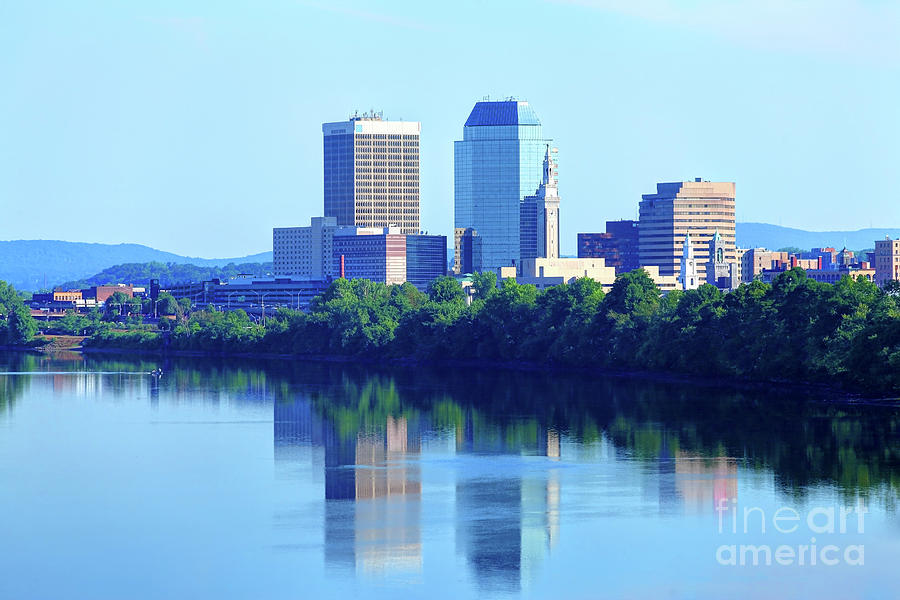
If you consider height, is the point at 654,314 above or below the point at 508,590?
above

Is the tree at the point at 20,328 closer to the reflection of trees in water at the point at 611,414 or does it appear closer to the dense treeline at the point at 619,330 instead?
the dense treeline at the point at 619,330

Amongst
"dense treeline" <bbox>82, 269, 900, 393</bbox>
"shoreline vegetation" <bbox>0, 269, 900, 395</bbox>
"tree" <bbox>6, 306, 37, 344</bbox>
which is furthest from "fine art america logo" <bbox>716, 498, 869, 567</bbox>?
"tree" <bbox>6, 306, 37, 344</bbox>

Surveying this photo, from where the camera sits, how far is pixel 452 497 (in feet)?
188

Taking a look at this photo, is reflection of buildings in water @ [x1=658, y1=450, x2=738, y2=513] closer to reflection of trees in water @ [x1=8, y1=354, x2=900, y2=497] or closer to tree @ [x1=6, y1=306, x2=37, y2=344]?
reflection of trees in water @ [x1=8, y1=354, x2=900, y2=497]

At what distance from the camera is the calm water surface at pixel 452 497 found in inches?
1772

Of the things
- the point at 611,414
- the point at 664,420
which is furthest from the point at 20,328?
the point at 664,420

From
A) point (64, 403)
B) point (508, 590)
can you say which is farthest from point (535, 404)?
point (508, 590)

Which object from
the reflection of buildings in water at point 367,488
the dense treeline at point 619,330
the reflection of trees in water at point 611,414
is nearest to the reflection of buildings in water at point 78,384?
the reflection of trees in water at point 611,414

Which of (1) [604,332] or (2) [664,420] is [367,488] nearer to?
(2) [664,420]

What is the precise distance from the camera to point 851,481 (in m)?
58.8

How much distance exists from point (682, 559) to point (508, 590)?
6424 mm

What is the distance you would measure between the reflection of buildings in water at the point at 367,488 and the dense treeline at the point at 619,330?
2487cm

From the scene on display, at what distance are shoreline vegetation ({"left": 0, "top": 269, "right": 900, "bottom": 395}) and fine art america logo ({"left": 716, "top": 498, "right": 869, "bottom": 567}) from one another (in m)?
28.3

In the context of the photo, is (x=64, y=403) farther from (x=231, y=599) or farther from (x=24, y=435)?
(x=231, y=599)
